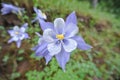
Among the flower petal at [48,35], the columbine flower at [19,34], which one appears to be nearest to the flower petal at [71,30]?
the flower petal at [48,35]

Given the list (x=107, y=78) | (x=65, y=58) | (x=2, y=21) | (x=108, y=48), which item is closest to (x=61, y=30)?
(x=65, y=58)

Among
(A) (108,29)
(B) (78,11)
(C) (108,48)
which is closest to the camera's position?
(C) (108,48)

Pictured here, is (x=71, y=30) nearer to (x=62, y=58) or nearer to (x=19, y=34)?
(x=62, y=58)

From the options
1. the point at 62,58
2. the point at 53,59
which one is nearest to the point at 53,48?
the point at 62,58

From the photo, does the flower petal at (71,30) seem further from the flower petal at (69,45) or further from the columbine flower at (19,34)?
the columbine flower at (19,34)

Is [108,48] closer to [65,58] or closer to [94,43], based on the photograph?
[94,43]

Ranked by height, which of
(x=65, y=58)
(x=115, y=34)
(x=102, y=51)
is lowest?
(x=115, y=34)
